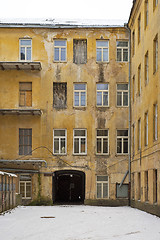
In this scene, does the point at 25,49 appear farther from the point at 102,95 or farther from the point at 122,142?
the point at 122,142

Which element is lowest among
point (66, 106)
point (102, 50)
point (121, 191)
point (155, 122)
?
point (121, 191)

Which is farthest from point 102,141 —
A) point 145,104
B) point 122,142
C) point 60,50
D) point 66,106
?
point 145,104

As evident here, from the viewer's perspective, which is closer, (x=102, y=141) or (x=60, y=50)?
(x=102, y=141)

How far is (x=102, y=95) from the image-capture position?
32.0 metres

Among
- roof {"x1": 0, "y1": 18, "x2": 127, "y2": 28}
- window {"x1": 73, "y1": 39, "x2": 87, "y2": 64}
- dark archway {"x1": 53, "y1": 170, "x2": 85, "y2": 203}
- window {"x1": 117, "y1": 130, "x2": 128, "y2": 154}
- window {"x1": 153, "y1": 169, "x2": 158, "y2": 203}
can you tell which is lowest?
A: dark archway {"x1": 53, "y1": 170, "x2": 85, "y2": 203}

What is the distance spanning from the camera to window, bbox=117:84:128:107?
31.9 metres

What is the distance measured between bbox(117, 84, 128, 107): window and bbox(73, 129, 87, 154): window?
3.08 meters

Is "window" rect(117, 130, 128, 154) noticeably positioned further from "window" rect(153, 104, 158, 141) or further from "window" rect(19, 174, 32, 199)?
"window" rect(153, 104, 158, 141)

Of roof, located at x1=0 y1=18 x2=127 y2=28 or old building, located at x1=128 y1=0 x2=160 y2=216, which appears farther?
roof, located at x1=0 y1=18 x2=127 y2=28

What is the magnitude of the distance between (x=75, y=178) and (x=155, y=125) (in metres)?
20.2

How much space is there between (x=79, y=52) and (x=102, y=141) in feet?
20.9

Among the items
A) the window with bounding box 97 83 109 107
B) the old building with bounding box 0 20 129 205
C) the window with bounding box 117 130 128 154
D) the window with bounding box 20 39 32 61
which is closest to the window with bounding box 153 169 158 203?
the old building with bounding box 0 20 129 205

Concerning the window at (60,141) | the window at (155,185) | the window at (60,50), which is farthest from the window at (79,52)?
the window at (155,185)

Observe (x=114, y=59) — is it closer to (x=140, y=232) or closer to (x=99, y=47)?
(x=99, y=47)
